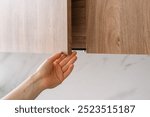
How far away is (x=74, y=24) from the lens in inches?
35.8

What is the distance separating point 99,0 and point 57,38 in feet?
0.59

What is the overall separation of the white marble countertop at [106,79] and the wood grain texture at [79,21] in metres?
0.27

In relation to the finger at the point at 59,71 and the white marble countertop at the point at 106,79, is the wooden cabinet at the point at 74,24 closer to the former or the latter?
the finger at the point at 59,71

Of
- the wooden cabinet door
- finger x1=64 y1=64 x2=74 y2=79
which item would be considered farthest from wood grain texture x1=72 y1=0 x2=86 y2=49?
finger x1=64 y1=64 x2=74 y2=79

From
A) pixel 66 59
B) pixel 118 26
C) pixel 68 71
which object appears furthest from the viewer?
pixel 68 71

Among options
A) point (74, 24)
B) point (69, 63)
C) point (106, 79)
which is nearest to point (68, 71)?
point (69, 63)

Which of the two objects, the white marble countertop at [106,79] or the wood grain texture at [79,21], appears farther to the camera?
the white marble countertop at [106,79]

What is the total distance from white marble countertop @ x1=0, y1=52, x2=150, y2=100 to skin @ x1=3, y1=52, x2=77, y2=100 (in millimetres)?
51

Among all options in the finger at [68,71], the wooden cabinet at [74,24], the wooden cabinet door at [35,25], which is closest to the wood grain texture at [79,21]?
the wooden cabinet at [74,24]

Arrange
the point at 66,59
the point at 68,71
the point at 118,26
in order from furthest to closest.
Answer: the point at 68,71, the point at 66,59, the point at 118,26

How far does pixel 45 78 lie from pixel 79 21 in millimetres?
346

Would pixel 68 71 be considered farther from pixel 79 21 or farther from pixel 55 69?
pixel 79 21

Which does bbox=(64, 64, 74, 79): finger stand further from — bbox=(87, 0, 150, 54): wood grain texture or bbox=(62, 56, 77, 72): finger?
A: bbox=(87, 0, 150, 54): wood grain texture

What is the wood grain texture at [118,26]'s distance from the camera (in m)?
0.81
